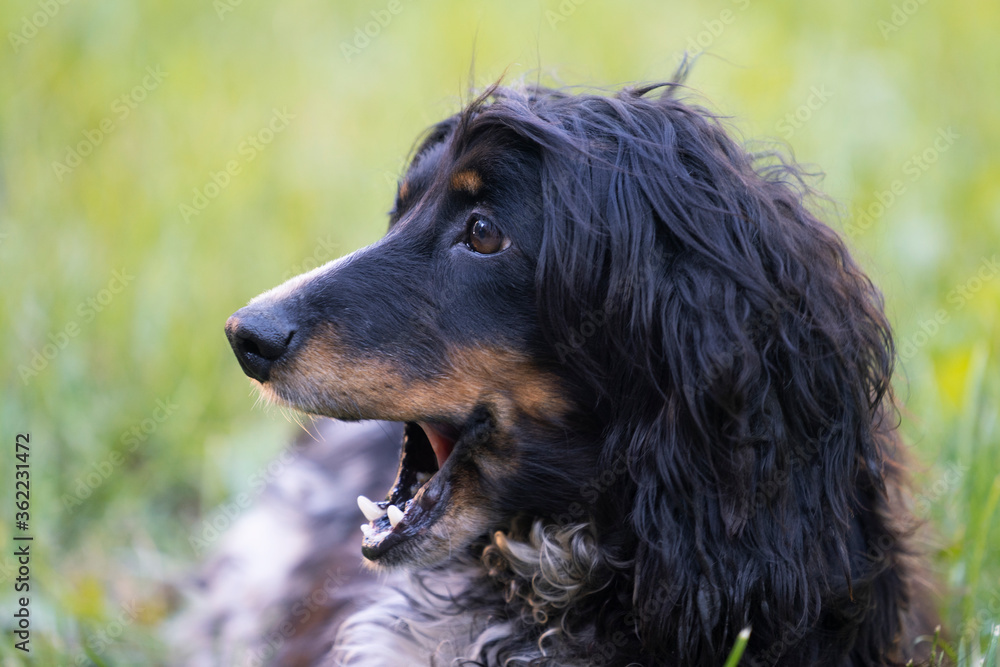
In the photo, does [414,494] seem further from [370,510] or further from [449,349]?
[449,349]

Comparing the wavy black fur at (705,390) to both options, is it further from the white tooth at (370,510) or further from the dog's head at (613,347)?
the white tooth at (370,510)

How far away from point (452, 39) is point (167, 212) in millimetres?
2958

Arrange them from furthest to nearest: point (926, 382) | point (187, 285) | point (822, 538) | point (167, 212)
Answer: point (167, 212) < point (187, 285) < point (926, 382) < point (822, 538)

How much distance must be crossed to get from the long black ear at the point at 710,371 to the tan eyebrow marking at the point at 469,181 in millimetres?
199

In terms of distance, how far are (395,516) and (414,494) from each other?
0.18 m

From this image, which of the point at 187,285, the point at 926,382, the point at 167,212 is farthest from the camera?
the point at 167,212

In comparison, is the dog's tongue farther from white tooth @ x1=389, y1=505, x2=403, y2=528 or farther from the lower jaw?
white tooth @ x1=389, y1=505, x2=403, y2=528

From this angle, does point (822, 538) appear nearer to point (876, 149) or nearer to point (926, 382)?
point (926, 382)

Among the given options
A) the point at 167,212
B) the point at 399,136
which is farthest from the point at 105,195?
the point at 399,136

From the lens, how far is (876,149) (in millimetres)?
6492

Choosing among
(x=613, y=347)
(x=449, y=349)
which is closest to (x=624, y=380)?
(x=613, y=347)

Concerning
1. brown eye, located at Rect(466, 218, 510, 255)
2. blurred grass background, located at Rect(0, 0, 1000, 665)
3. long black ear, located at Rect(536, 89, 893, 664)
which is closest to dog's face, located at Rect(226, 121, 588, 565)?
brown eye, located at Rect(466, 218, 510, 255)

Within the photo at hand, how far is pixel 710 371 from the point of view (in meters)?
2.31

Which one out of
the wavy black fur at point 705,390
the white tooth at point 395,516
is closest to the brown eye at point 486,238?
the wavy black fur at point 705,390
